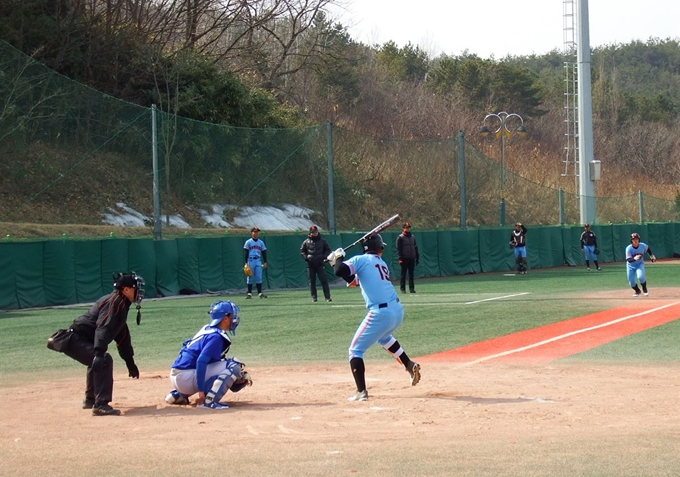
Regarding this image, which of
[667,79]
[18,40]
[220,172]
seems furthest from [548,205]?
[667,79]

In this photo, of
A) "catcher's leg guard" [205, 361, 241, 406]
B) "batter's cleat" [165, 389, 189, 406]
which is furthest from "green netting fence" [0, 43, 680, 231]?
"catcher's leg guard" [205, 361, 241, 406]

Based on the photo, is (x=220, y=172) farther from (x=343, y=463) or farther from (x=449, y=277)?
(x=343, y=463)

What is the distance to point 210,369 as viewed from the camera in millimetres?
10773

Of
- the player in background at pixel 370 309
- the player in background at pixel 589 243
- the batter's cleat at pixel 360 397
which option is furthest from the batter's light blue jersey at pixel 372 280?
the player in background at pixel 589 243

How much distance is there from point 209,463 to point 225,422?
187 cm

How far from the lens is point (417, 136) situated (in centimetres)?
6462

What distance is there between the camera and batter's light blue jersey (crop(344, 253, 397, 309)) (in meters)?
11.1

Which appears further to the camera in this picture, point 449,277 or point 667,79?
point 667,79

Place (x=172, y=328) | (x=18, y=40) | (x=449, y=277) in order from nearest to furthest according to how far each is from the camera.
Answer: (x=172, y=328)
(x=18, y=40)
(x=449, y=277)

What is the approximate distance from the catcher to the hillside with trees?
28520 mm

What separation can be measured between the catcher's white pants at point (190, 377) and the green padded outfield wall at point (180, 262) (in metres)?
14.8

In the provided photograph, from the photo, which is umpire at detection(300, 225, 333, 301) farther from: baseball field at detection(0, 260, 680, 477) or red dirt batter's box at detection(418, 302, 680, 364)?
red dirt batter's box at detection(418, 302, 680, 364)

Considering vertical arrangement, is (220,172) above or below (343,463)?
above

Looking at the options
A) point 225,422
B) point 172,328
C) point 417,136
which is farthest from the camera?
point 417,136
